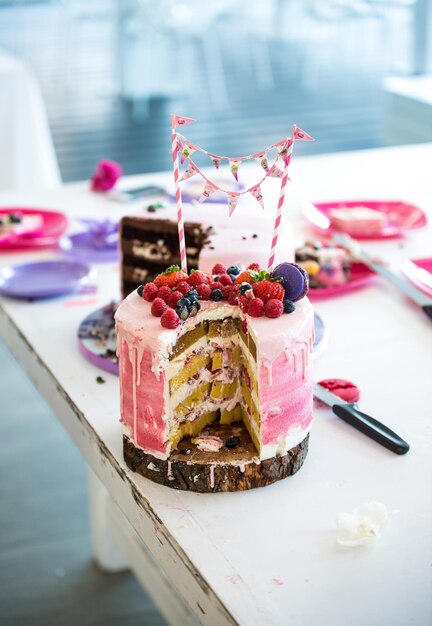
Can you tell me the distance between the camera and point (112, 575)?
8.30ft

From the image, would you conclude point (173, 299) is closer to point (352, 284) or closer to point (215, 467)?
point (215, 467)

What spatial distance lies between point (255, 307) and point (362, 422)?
28 cm

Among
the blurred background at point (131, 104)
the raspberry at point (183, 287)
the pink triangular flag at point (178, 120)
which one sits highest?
the pink triangular flag at point (178, 120)

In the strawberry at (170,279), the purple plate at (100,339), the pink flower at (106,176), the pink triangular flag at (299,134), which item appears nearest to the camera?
the pink triangular flag at (299,134)

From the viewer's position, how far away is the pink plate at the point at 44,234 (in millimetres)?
2197

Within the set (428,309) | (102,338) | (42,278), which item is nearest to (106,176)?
(42,278)

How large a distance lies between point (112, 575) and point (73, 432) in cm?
115

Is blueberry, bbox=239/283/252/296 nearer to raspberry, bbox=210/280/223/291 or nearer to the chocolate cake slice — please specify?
raspberry, bbox=210/280/223/291

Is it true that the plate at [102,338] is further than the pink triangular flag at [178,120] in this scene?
Yes

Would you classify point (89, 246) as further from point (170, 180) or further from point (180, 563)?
point (180, 563)

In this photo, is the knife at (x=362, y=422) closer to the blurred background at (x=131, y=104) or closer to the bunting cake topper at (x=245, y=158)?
the bunting cake topper at (x=245, y=158)

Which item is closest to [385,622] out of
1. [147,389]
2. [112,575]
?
[147,389]

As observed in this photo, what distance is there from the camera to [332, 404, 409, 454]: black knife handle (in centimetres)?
131

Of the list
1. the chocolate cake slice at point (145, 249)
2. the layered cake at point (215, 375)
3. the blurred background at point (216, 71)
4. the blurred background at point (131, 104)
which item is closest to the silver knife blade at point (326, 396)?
the layered cake at point (215, 375)
